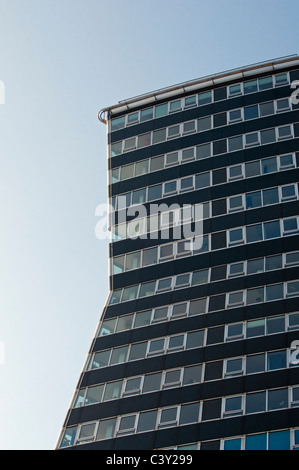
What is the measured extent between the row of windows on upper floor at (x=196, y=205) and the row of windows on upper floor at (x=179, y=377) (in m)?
11.3

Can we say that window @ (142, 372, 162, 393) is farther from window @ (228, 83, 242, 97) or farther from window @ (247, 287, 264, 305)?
window @ (228, 83, 242, 97)

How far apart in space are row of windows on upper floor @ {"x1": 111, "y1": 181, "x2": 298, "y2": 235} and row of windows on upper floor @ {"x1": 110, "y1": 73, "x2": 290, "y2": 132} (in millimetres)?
8088

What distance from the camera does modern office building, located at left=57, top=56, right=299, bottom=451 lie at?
59.6 meters

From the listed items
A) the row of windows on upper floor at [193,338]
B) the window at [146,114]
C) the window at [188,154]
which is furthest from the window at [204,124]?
the row of windows on upper floor at [193,338]

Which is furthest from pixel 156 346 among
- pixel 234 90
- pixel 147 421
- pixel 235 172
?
pixel 234 90

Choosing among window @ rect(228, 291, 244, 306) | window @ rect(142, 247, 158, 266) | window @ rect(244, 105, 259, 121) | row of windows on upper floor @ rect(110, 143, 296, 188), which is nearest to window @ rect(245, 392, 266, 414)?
window @ rect(228, 291, 244, 306)

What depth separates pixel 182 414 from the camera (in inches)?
2361

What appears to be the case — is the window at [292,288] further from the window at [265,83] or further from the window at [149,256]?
the window at [265,83]

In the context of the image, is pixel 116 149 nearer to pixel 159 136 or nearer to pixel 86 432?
pixel 159 136

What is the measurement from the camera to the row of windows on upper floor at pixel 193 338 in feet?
211

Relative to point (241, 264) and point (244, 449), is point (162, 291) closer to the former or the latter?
point (241, 264)

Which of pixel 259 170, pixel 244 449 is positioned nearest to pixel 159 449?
pixel 244 449

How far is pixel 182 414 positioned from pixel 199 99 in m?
30.7

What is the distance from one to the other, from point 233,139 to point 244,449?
28.6 m
